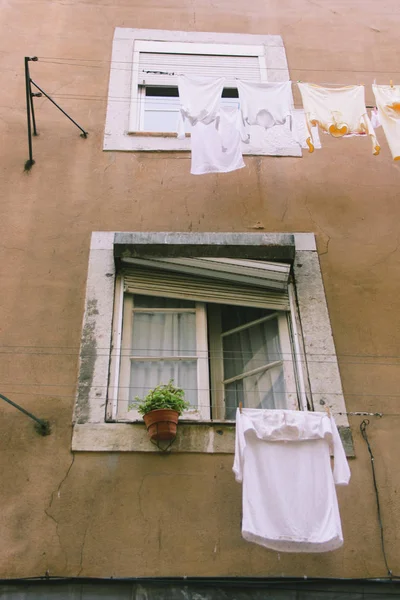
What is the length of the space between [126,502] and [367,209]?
14.2ft

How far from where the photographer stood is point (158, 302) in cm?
662

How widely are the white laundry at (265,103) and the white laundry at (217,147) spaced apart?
17 centimetres

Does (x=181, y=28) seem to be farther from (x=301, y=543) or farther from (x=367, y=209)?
→ (x=301, y=543)

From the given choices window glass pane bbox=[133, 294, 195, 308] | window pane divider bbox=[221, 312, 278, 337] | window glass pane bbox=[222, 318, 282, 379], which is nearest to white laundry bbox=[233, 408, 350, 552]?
window glass pane bbox=[222, 318, 282, 379]

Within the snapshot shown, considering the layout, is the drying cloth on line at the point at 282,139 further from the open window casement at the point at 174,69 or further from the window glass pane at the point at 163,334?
the window glass pane at the point at 163,334

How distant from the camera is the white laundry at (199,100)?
6.78 meters

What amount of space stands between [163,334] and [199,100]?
8.77 feet

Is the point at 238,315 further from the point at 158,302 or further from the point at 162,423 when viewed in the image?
the point at 162,423

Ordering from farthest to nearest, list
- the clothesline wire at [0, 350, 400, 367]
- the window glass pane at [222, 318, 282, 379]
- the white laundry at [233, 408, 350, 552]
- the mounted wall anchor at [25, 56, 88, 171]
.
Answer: the mounted wall anchor at [25, 56, 88, 171]
the window glass pane at [222, 318, 282, 379]
the clothesline wire at [0, 350, 400, 367]
the white laundry at [233, 408, 350, 552]

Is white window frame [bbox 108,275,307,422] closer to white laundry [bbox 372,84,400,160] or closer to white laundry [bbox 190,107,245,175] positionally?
white laundry [bbox 190,107,245,175]

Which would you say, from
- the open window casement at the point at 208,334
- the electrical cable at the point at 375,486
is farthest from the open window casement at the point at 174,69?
the electrical cable at the point at 375,486

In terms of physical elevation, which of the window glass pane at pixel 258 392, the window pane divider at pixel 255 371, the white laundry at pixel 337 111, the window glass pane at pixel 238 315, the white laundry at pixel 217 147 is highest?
the white laundry at pixel 337 111

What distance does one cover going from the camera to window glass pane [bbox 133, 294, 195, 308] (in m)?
6.58

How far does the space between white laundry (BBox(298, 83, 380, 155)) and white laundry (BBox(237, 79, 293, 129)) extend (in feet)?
0.74
